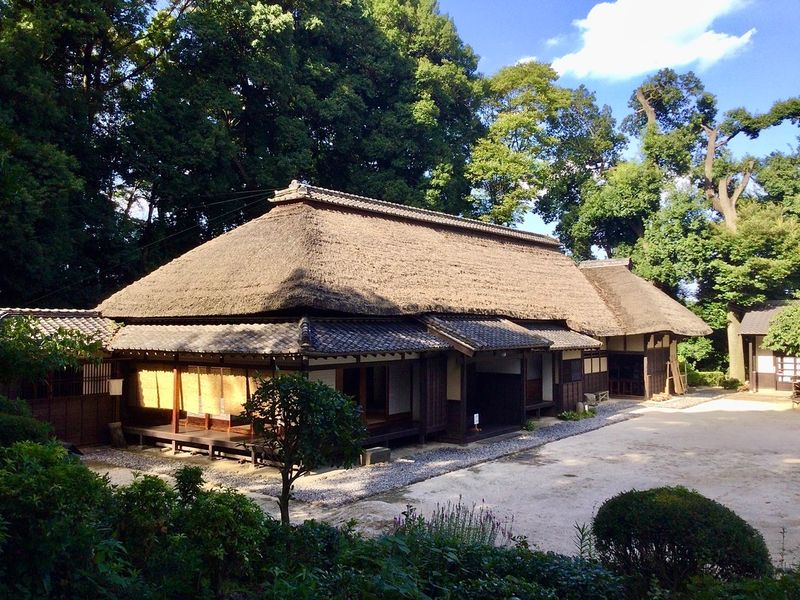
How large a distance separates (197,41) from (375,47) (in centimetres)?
875

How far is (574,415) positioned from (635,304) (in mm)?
7310

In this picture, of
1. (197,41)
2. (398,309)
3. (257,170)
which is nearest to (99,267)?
(257,170)

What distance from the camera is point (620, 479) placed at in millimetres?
10969

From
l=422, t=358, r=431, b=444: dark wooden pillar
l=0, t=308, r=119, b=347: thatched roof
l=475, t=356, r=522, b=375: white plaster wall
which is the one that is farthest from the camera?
l=475, t=356, r=522, b=375: white plaster wall

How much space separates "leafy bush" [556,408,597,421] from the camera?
18188mm

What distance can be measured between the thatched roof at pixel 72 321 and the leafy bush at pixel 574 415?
42.2ft

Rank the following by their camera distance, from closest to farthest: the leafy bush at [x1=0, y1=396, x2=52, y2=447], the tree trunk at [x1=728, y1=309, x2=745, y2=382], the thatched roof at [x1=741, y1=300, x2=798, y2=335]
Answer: the leafy bush at [x1=0, y1=396, x2=52, y2=447] < the thatched roof at [x1=741, y1=300, x2=798, y2=335] < the tree trunk at [x1=728, y1=309, x2=745, y2=382]

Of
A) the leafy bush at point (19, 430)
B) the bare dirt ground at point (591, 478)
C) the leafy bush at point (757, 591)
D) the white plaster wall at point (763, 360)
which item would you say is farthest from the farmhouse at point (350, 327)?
the white plaster wall at point (763, 360)

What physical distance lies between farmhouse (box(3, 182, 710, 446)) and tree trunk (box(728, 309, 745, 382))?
443 inches

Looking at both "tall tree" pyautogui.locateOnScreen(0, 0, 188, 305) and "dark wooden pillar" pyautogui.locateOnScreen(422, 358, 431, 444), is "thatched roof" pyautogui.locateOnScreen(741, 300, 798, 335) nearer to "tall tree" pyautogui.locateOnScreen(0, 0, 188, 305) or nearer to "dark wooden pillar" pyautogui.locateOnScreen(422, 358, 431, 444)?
"dark wooden pillar" pyautogui.locateOnScreen(422, 358, 431, 444)

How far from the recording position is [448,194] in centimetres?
2909

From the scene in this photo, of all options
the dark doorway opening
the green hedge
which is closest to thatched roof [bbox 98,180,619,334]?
the dark doorway opening

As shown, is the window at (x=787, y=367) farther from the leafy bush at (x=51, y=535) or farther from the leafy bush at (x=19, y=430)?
the leafy bush at (x=51, y=535)

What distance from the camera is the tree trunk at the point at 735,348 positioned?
88.2ft
